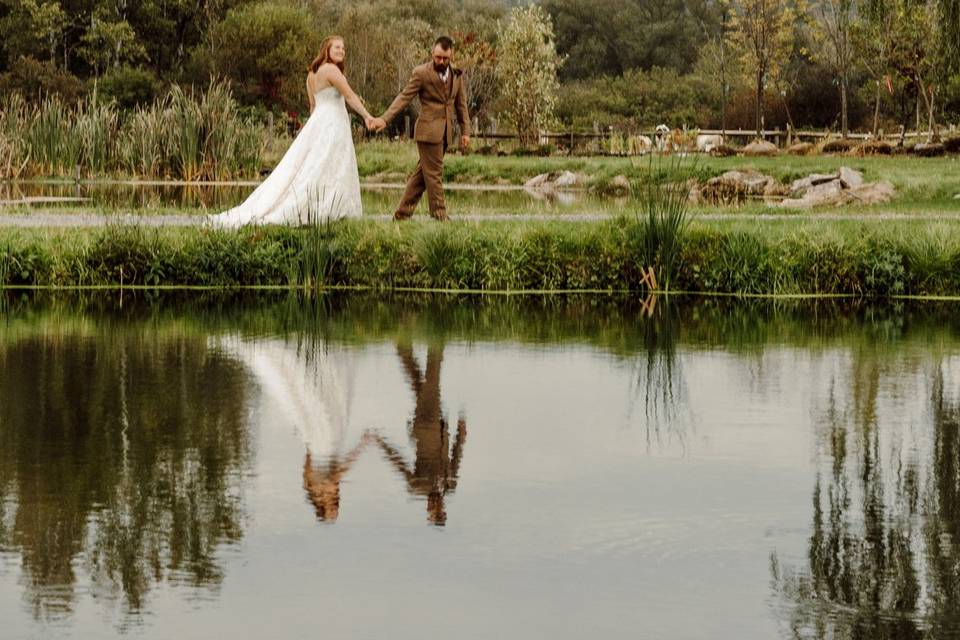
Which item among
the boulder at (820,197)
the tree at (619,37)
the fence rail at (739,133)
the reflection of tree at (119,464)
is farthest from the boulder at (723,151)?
the tree at (619,37)

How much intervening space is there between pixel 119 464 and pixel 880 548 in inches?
132

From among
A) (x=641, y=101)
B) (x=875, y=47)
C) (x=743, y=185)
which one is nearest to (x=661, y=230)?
(x=743, y=185)

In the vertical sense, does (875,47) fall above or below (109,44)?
below

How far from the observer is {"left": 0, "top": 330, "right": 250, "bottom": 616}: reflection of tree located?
6.04 metres

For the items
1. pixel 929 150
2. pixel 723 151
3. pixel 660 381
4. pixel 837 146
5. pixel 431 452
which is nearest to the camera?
pixel 431 452

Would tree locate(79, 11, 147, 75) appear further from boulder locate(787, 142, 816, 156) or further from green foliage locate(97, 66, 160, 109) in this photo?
boulder locate(787, 142, 816, 156)

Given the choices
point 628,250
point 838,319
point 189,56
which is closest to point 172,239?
point 628,250

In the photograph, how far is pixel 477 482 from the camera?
296 inches

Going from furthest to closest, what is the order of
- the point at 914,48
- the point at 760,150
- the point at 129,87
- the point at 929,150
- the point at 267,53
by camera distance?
the point at 267,53 < the point at 129,87 < the point at 914,48 < the point at 760,150 < the point at 929,150

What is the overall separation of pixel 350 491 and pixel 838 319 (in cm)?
757

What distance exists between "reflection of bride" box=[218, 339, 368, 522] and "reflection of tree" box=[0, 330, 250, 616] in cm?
25

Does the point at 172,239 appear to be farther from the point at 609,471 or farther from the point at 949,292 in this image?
the point at 609,471

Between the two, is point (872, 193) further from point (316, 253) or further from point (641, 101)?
point (641, 101)

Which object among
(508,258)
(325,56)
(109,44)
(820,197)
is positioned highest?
(109,44)
